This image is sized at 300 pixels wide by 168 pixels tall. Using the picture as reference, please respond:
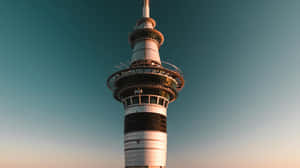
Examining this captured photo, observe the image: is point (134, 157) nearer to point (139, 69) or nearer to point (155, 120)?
point (155, 120)

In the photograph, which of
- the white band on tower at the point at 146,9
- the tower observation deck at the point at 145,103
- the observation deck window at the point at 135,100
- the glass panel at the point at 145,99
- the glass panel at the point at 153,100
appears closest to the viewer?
the tower observation deck at the point at 145,103

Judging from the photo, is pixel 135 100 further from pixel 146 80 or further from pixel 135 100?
pixel 146 80

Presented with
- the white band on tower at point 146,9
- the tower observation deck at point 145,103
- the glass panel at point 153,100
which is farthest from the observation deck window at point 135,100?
the white band on tower at point 146,9

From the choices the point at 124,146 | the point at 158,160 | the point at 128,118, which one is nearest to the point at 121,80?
the point at 128,118

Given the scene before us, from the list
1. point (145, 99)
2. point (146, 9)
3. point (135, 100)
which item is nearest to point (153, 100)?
point (145, 99)

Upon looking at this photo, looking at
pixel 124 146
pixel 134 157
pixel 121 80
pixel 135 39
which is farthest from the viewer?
pixel 135 39

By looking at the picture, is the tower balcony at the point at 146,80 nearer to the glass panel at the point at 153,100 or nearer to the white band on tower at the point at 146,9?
the glass panel at the point at 153,100

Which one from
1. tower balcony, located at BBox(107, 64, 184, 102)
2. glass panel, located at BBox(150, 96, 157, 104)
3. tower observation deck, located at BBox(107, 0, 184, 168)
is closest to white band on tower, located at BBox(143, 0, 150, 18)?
tower observation deck, located at BBox(107, 0, 184, 168)

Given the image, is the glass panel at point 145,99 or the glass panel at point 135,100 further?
the glass panel at point 135,100
